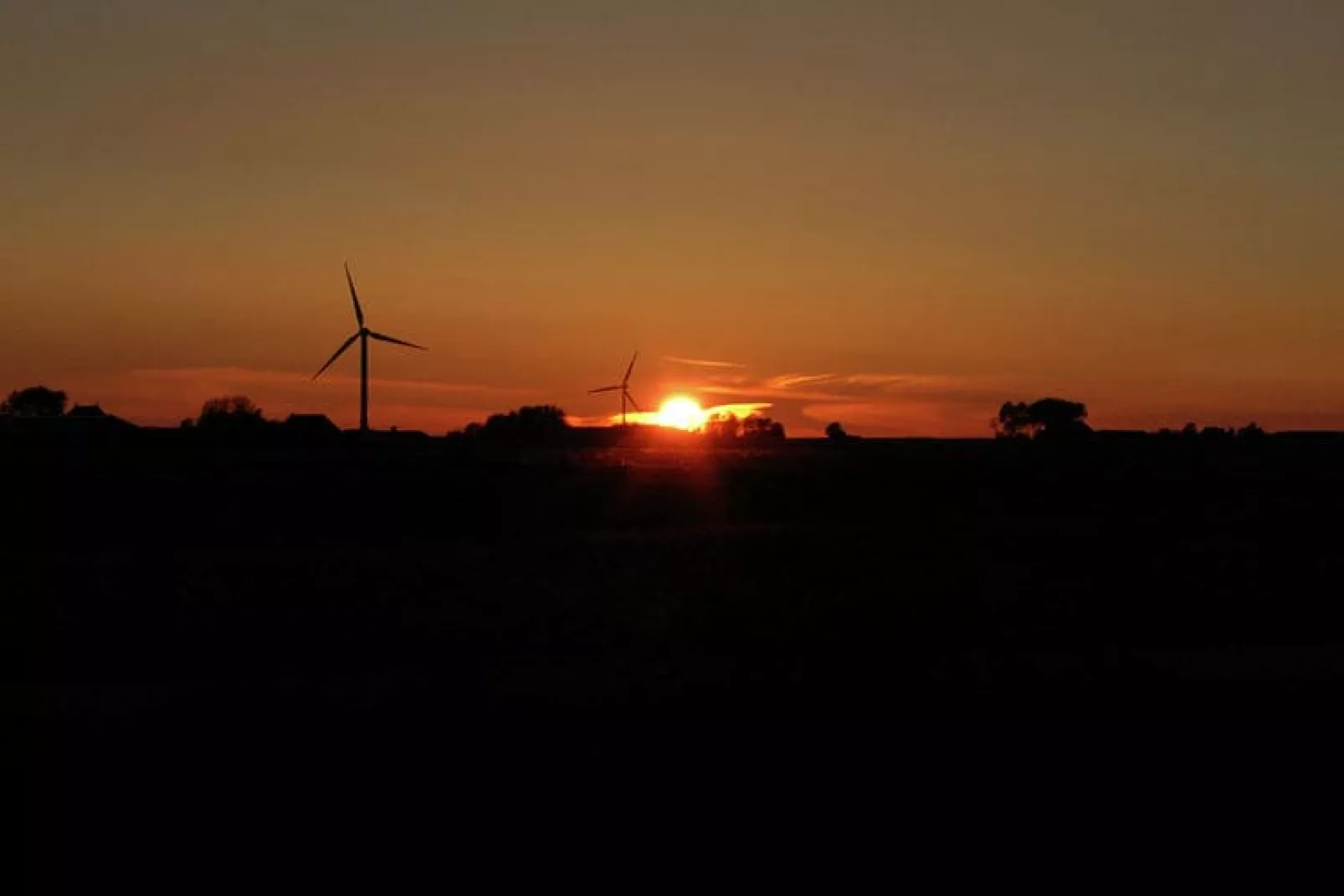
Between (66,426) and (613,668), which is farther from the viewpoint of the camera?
(66,426)

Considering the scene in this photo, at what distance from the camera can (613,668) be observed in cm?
2452

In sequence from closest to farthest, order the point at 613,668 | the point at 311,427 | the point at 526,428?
the point at 613,668, the point at 311,427, the point at 526,428

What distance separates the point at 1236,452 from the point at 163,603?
84065mm

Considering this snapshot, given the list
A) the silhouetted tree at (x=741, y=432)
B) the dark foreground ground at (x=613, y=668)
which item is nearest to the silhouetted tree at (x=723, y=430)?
the silhouetted tree at (x=741, y=432)

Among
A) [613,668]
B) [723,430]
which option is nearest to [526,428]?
[723,430]

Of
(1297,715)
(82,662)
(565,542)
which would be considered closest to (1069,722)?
(1297,715)

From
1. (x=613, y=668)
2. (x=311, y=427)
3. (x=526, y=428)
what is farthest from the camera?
(x=526, y=428)

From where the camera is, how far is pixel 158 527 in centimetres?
6331

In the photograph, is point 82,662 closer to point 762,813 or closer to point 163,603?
point 163,603

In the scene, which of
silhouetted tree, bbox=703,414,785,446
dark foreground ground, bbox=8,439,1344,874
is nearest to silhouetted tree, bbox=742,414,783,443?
silhouetted tree, bbox=703,414,785,446

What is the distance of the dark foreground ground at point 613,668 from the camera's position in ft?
49.3

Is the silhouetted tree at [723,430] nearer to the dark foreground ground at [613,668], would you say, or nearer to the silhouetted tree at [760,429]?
the silhouetted tree at [760,429]

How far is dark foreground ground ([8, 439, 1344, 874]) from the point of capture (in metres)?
15.0

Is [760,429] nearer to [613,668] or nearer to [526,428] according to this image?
[526,428]
